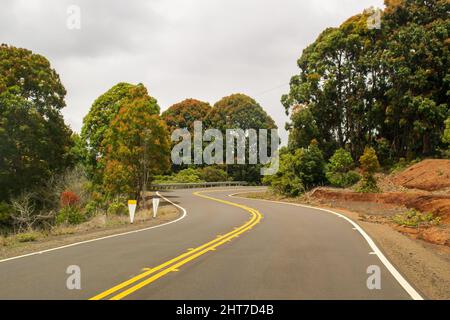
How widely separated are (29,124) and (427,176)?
85.2 feet

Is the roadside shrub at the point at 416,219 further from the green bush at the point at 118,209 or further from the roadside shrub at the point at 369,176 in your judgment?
the green bush at the point at 118,209

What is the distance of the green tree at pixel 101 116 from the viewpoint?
41.5 m

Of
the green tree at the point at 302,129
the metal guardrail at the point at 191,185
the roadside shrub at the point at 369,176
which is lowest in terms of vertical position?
the metal guardrail at the point at 191,185

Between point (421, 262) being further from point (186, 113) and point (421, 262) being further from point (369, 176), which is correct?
point (186, 113)

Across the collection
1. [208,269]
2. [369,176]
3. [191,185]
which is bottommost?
[191,185]

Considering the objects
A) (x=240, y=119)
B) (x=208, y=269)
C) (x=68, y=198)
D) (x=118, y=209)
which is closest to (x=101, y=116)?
(x=68, y=198)

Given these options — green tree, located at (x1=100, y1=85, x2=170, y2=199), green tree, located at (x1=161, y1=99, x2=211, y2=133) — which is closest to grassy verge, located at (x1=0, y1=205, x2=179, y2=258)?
green tree, located at (x1=100, y1=85, x2=170, y2=199)

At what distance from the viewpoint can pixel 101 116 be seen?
42.5m

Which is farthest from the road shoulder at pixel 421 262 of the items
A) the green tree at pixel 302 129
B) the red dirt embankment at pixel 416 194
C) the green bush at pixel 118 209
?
the green tree at pixel 302 129

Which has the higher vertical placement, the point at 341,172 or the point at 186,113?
the point at 186,113

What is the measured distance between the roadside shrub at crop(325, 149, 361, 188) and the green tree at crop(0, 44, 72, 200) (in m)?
20.8

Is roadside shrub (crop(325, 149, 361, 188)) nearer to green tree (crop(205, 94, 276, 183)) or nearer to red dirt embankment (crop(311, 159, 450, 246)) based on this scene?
red dirt embankment (crop(311, 159, 450, 246))

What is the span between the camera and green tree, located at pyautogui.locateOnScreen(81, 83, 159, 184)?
41469 millimetres

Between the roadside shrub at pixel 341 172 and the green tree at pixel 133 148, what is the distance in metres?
13.4
